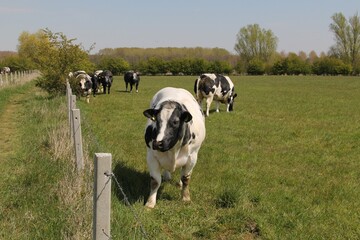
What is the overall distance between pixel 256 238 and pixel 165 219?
121 centimetres

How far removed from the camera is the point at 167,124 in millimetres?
5332

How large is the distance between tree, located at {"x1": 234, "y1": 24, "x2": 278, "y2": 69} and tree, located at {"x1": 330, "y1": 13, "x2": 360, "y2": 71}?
1742 cm

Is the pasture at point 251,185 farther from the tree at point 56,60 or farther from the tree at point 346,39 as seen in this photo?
the tree at point 346,39

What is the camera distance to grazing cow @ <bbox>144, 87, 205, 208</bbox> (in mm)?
5309

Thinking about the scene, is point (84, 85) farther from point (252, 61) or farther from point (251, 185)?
point (252, 61)

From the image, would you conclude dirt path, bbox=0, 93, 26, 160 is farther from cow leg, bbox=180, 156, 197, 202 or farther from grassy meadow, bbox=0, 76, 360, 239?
cow leg, bbox=180, 156, 197, 202

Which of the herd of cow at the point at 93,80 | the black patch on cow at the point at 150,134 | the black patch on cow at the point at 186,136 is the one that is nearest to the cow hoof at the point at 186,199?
the black patch on cow at the point at 186,136

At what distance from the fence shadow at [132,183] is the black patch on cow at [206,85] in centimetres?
861

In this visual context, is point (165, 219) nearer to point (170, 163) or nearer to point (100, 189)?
point (170, 163)

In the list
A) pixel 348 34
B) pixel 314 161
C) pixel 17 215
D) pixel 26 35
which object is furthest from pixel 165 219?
pixel 26 35

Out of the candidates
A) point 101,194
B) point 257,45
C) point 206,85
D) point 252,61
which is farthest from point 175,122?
point 257,45

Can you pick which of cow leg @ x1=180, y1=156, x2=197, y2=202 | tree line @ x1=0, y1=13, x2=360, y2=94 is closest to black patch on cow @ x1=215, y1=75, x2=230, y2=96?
cow leg @ x1=180, y1=156, x2=197, y2=202

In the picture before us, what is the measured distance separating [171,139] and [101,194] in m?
2.35

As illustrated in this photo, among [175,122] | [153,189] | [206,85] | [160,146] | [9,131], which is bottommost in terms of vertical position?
[9,131]
